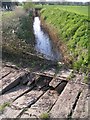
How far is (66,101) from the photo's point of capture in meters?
7.46

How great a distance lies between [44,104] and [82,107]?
3.64 ft

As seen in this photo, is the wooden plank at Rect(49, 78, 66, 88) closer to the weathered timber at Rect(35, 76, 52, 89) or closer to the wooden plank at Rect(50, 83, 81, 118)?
the weathered timber at Rect(35, 76, 52, 89)

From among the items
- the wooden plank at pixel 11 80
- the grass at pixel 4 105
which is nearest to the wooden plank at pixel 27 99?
the grass at pixel 4 105

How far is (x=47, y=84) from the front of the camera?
9078 mm

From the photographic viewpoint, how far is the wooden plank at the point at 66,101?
6.82 m

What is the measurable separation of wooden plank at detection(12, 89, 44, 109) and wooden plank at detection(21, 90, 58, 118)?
0.20 m

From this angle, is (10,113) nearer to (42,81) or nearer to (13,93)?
(13,93)

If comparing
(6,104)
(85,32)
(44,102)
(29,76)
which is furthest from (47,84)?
(85,32)

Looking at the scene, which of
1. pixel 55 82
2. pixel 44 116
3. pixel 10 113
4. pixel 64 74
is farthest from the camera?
pixel 64 74

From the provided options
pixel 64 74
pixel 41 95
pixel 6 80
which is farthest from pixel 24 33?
pixel 41 95

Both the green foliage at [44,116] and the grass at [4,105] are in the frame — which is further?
the grass at [4,105]

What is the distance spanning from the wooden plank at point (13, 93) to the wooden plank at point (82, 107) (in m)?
1.92

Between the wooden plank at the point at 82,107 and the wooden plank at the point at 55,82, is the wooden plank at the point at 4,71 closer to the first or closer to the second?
the wooden plank at the point at 55,82

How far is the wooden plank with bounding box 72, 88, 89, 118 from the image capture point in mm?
6730
